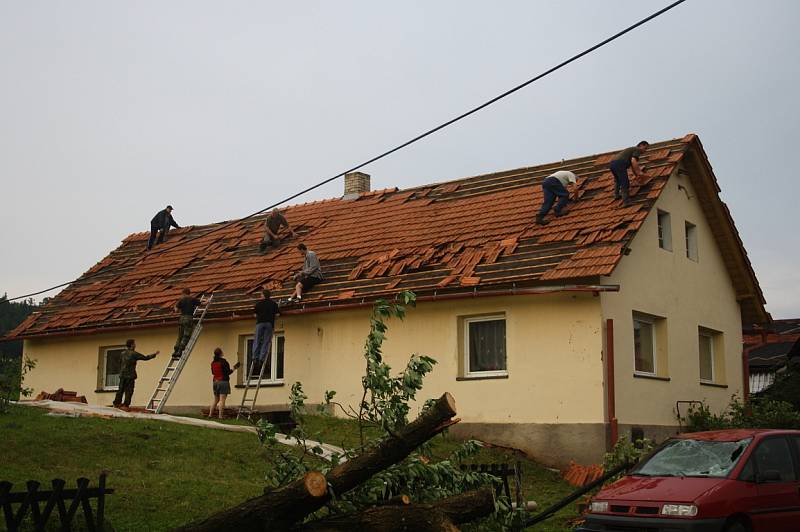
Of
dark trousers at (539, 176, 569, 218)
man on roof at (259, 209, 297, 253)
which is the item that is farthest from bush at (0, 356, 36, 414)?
dark trousers at (539, 176, 569, 218)

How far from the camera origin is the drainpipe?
55.9 feet

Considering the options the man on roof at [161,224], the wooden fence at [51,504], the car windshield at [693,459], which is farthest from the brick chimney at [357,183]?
the wooden fence at [51,504]

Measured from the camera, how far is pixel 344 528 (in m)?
8.45

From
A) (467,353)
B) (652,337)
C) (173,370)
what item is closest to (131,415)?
(173,370)

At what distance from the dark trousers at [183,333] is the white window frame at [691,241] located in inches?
440

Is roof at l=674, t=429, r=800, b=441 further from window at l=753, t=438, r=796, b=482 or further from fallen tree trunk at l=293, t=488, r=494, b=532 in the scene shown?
fallen tree trunk at l=293, t=488, r=494, b=532

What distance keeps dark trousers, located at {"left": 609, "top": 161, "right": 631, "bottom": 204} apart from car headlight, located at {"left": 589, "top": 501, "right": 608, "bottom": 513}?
381 inches

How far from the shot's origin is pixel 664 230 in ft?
67.8

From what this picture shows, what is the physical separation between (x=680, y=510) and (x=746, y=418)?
36.9 feet

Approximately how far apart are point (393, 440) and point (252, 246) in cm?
1770

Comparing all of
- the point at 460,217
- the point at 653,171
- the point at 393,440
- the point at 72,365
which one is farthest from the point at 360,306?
the point at 393,440

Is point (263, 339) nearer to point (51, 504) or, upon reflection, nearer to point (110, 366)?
point (110, 366)

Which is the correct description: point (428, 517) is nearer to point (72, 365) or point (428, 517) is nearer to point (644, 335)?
point (644, 335)

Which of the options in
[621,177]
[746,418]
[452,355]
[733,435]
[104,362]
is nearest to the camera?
[733,435]
